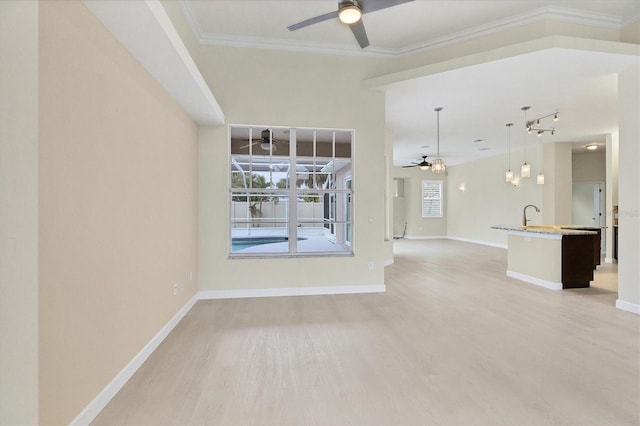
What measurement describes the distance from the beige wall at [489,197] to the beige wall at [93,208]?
9625 millimetres

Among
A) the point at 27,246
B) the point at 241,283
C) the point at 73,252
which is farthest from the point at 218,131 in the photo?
the point at 27,246

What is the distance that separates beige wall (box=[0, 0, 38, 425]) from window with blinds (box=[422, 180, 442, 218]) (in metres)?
12.6

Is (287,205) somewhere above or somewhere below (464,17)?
below

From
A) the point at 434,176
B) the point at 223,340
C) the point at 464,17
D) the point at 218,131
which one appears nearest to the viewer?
the point at 223,340

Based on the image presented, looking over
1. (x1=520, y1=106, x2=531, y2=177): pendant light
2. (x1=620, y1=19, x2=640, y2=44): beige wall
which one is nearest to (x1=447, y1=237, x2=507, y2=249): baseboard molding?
(x1=520, y1=106, x2=531, y2=177): pendant light

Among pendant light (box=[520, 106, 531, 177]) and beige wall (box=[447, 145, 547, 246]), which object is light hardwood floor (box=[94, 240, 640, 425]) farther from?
beige wall (box=[447, 145, 547, 246])

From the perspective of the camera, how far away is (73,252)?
1.66m

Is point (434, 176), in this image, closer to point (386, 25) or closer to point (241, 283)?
point (386, 25)

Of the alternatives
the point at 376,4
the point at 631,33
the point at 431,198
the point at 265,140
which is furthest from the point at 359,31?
the point at 431,198

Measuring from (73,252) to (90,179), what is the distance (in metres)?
0.45

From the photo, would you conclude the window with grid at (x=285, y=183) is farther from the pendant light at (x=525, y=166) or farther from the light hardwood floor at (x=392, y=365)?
the pendant light at (x=525, y=166)

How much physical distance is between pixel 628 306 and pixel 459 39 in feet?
13.1

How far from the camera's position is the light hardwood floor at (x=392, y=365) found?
1.86 metres

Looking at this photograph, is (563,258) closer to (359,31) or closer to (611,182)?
(611,182)
